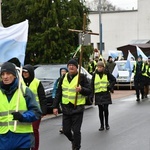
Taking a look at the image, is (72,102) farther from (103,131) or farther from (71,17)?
(71,17)

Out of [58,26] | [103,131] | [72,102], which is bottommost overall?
[103,131]

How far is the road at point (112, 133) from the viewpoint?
9600 millimetres

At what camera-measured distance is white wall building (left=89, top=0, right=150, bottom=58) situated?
55562 mm

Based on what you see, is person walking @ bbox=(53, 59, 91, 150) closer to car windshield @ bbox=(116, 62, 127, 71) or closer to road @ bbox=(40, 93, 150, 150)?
road @ bbox=(40, 93, 150, 150)

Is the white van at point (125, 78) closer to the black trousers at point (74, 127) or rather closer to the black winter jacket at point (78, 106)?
the black winter jacket at point (78, 106)

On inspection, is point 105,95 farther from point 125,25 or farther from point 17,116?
point 125,25

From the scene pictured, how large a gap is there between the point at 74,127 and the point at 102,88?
346cm

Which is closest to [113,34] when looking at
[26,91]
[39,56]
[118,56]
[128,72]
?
[118,56]

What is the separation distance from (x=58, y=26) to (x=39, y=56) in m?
1.76

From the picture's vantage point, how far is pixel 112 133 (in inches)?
441

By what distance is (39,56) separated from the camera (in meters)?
23.6

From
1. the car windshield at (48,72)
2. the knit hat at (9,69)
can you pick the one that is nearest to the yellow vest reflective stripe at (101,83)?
the car windshield at (48,72)

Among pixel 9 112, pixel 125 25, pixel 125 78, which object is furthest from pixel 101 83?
pixel 125 25

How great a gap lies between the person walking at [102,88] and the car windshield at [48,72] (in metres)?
4.98
